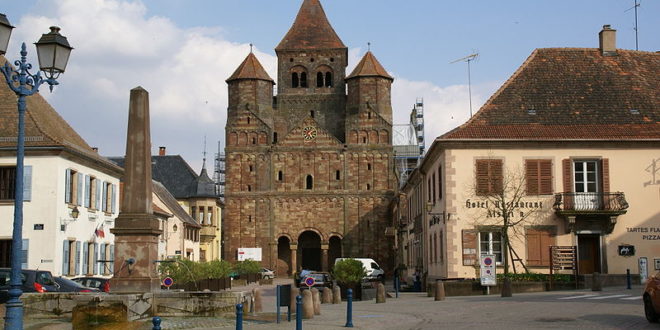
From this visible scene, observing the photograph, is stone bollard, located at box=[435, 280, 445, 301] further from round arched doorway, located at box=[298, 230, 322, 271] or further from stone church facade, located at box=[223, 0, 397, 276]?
round arched doorway, located at box=[298, 230, 322, 271]

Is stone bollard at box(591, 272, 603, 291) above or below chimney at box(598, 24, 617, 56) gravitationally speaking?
below

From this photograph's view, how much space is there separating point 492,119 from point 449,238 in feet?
16.6

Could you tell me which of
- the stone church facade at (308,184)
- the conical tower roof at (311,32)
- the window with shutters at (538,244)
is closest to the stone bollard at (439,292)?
the window with shutters at (538,244)

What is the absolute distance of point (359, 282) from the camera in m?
32.0

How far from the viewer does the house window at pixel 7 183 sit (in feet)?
111

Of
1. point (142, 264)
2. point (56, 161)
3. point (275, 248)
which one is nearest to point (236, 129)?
point (275, 248)

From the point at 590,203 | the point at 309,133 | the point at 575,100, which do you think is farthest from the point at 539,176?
the point at 309,133

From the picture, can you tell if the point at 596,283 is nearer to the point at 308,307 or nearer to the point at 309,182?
the point at 308,307

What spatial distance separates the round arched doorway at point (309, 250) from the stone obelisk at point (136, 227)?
58947 mm

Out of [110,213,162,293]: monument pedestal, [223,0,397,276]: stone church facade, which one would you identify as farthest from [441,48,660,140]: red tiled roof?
[223,0,397,276]: stone church facade

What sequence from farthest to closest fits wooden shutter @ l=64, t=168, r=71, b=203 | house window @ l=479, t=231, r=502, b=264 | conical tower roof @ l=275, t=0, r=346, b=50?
conical tower roof @ l=275, t=0, r=346, b=50 → wooden shutter @ l=64, t=168, r=71, b=203 → house window @ l=479, t=231, r=502, b=264

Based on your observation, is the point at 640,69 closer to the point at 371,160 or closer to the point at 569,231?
the point at 569,231

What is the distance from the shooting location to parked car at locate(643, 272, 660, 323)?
15.5 m

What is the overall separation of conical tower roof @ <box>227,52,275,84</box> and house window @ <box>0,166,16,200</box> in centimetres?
4586
